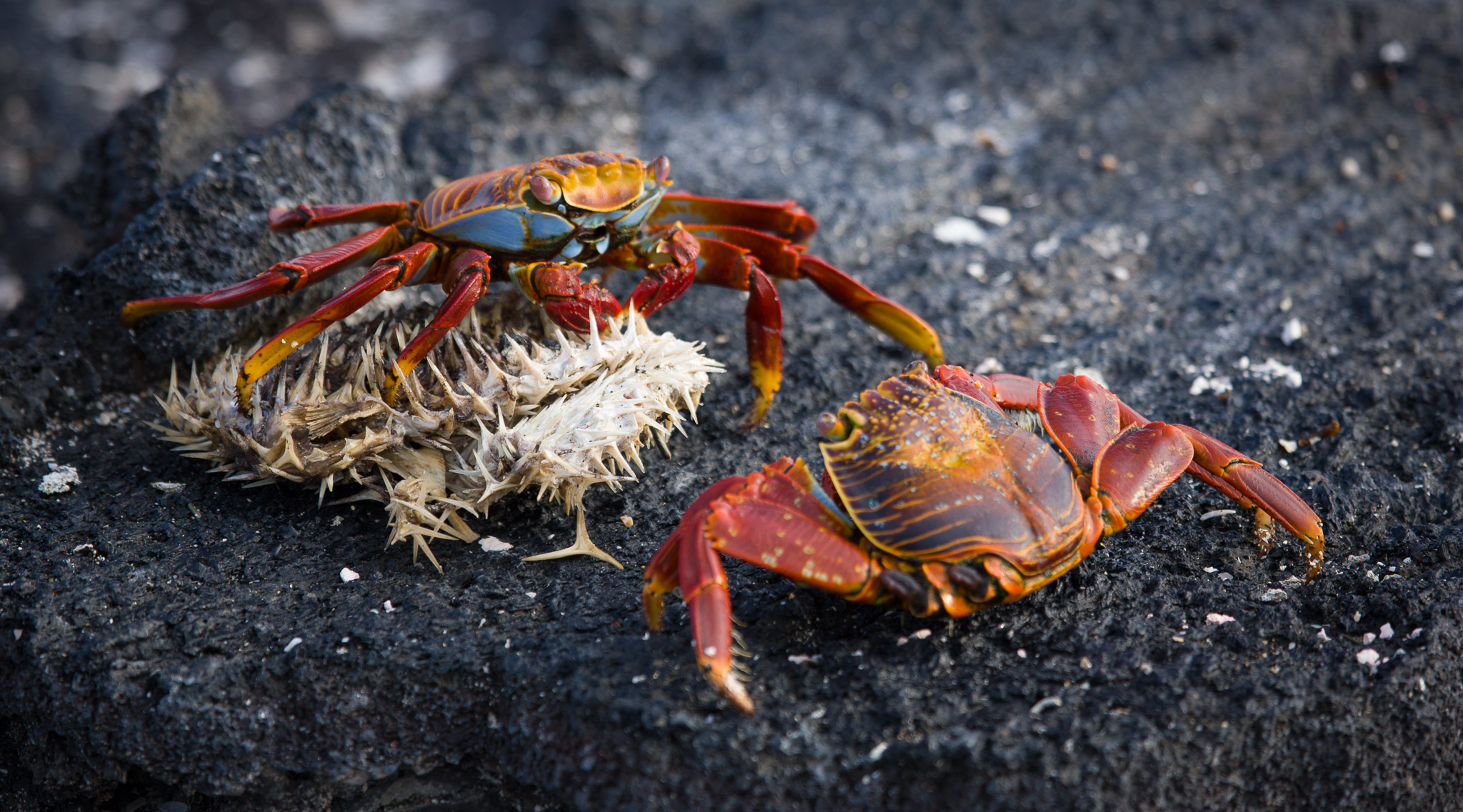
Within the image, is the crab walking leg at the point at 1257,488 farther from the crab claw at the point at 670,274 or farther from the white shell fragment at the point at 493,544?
the white shell fragment at the point at 493,544

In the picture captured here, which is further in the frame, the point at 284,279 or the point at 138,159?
the point at 138,159

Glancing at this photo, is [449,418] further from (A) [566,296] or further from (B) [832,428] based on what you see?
(B) [832,428]

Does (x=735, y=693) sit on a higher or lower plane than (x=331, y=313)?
lower

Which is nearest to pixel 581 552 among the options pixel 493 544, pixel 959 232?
pixel 493 544

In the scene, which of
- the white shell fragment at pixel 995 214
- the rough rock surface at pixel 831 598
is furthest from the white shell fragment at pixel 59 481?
the white shell fragment at pixel 995 214

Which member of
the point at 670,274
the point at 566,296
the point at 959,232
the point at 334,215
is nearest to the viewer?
the point at 566,296

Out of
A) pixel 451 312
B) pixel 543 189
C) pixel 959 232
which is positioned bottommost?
pixel 959 232

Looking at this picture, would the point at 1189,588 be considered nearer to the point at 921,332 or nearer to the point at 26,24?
the point at 921,332
